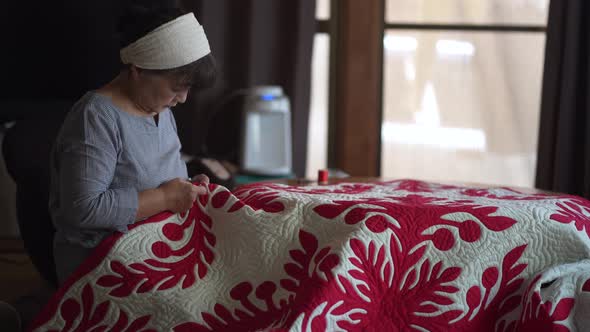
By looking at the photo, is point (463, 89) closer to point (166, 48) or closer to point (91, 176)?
point (166, 48)

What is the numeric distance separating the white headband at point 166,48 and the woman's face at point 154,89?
26 millimetres

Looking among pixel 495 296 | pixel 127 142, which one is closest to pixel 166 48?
pixel 127 142

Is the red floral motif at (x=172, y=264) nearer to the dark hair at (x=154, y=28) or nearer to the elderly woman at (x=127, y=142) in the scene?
the elderly woman at (x=127, y=142)

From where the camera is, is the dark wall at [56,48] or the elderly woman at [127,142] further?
the dark wall at [56,48]

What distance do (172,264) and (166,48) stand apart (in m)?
0.44

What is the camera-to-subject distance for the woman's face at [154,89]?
148cm

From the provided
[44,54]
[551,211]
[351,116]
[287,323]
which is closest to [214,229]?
[287,323]

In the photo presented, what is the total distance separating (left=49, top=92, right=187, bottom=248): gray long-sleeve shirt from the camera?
1.40 metres

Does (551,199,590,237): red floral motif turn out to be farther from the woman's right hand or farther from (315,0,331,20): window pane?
(315,0,331,20): window pane

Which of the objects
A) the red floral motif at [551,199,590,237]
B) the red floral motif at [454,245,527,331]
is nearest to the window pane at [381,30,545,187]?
the red floral motif at [551,199,590,237]

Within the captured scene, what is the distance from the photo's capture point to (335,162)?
11.0 ft

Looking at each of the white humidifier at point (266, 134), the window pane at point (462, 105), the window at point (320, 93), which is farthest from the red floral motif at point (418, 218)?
the window pane at point (462, 105)

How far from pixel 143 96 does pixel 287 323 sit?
0.56 metres

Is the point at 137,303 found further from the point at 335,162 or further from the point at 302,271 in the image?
the point at 335,162
